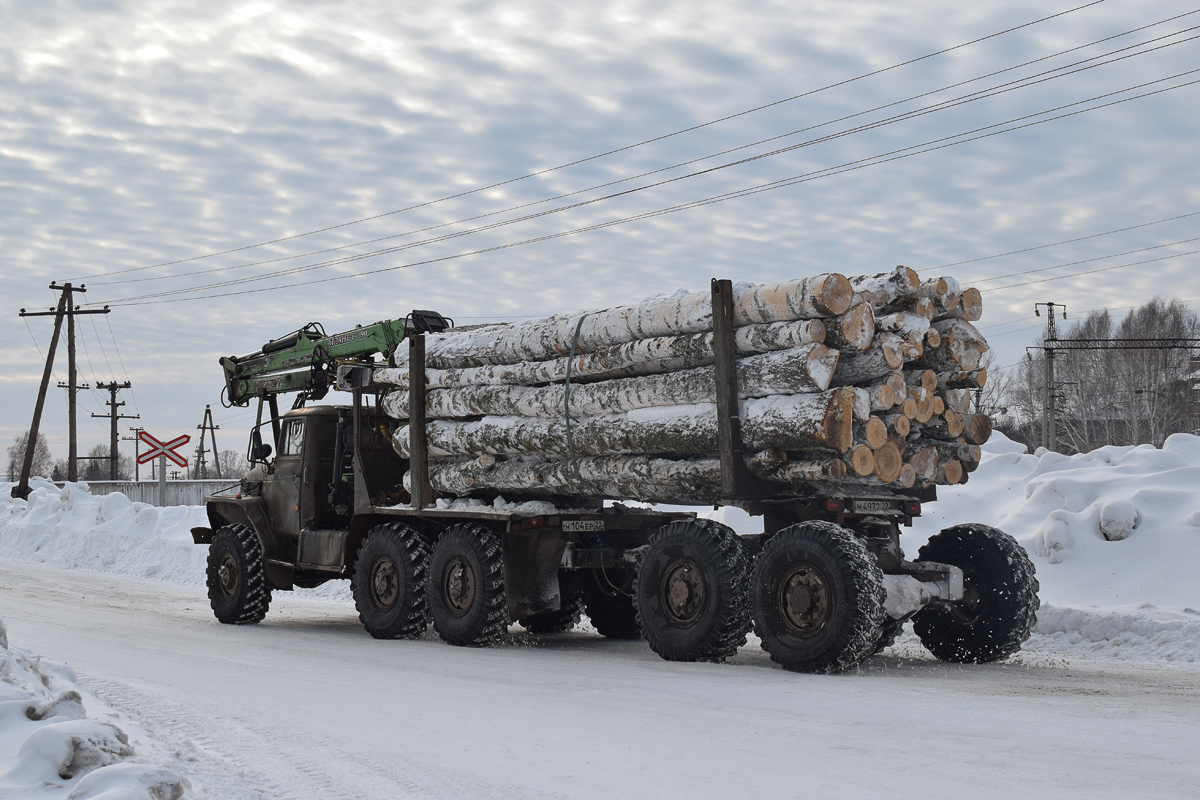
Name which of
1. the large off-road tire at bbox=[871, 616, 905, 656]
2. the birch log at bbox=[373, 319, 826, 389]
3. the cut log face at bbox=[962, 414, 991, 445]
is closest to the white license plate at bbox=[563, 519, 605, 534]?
the birch log at bbox=[373, 319, 826, 389]

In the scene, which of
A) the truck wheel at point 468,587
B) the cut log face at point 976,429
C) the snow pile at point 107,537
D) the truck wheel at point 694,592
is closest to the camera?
the truck wheel at point 694,592

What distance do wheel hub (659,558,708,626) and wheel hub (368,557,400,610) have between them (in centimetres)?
374

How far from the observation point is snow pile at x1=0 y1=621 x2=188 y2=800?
4.34 meters

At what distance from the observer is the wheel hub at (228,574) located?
46.5ft

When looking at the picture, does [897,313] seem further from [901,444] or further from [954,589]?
[954,589]

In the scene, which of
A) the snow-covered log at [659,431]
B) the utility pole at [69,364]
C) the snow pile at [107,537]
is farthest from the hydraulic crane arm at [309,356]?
the utility pole at [69,364]

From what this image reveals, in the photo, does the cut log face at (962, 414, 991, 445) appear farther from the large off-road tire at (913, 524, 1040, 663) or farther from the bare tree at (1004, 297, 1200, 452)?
the bare tree at (1004, 297, 1200, 452)

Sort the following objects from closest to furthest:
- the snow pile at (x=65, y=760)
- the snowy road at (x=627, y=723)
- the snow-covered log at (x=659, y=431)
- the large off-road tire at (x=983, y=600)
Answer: the snow pile at (x=65, y=760), the snowy road at (x=627, y=723), the snow-covered log at (x=659, y=431), the large off-road tire at (x=983, y=600)

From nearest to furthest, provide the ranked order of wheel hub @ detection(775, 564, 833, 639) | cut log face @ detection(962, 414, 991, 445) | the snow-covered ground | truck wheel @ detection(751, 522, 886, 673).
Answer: the snow-covered ground, truck wheel @ detection(751, 522, 886, 673), wheel hub @ detection(775, 564, 833, 639), cut log face @ detection(962, 414, 991, 445)

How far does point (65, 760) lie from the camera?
15.3 ft

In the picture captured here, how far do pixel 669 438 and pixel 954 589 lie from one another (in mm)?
2869

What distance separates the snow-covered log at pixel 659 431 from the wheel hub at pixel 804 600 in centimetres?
107

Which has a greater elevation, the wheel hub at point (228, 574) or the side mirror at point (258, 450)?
the side mirror at point (258, 450)

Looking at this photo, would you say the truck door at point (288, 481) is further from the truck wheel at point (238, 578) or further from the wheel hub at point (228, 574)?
the wheel hub at point (228, 574)
